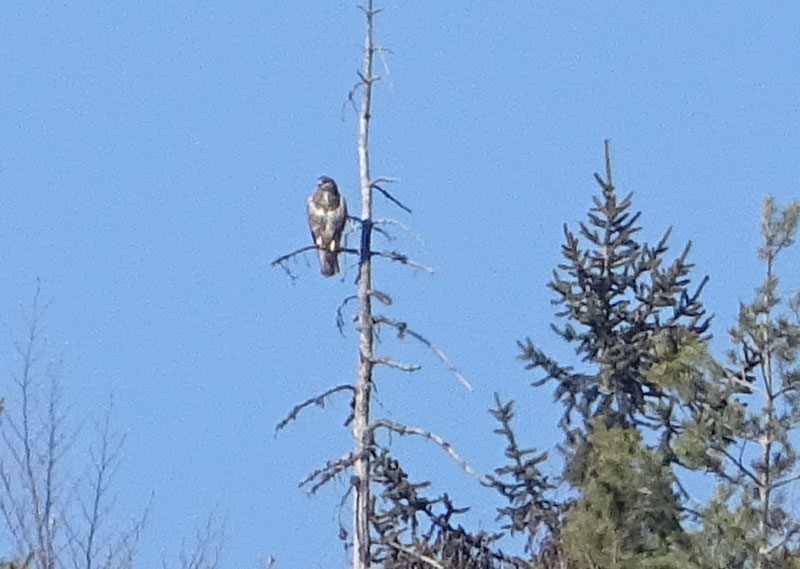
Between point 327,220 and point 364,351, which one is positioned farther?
point 327,220

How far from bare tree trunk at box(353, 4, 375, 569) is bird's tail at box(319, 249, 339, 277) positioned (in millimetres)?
905

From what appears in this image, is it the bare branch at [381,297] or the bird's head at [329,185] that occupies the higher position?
the bird's head at [329,185]

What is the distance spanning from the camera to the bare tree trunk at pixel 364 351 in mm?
16984

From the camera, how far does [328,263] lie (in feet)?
60.3

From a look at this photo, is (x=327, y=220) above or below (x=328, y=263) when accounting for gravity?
above

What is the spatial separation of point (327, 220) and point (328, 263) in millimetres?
1164

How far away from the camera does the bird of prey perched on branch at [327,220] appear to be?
18328 millimetres

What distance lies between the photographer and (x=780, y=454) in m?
16.2

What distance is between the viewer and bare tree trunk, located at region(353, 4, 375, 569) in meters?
17.0

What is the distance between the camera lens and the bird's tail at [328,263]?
18172 mm

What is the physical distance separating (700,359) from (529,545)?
3.58m

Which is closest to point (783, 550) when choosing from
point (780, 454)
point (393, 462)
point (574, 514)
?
point (780, 454)

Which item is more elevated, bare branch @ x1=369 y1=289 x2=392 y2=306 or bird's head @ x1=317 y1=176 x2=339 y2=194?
bird's head @ x1=317 y1=176 x2=339 y2=194

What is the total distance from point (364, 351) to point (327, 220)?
2.60m
